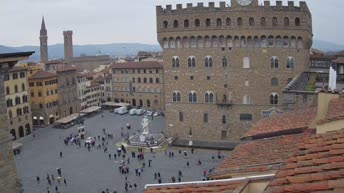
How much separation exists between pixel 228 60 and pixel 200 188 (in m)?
32.5

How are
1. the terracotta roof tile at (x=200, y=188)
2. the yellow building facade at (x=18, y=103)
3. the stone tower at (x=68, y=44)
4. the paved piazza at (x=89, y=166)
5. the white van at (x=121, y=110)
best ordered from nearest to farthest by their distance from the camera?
the terracotta roof tile at (x=200, y=188)
the paved piazza at (x=89, y=166)
the yellow building facade at (x=18, y=103)
the white van at (x=121, y=110)
the stone tower at (x=68, y=44)

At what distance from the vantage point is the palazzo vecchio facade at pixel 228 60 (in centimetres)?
3644

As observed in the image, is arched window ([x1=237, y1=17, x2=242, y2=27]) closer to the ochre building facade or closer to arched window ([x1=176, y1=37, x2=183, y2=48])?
arched window ([x1=176, y1=37, x2=183, y2=48])

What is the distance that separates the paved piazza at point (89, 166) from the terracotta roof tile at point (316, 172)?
23.9m

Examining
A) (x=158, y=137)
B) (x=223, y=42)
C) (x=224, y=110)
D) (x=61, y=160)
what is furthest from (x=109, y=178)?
(x=223, y=42)

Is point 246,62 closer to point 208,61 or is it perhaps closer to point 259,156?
point 208,61

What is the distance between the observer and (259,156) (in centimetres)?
962

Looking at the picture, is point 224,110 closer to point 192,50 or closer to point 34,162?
point 192,50

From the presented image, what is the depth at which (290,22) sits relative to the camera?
36.0 metres

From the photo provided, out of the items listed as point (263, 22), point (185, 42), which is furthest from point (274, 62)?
point (185, 42)

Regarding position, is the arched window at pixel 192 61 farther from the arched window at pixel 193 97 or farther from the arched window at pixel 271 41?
the arched window at pixel 271 41

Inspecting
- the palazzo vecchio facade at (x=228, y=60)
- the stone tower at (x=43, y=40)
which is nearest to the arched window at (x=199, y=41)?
the palazzo vecchio facade at (x=228, y=60)

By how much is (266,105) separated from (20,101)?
2821 centimetres

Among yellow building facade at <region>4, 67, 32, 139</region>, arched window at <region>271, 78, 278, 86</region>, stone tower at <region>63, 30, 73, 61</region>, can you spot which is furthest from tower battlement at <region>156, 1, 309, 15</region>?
stone tower at <region>63, 30, 73, 61</region>
